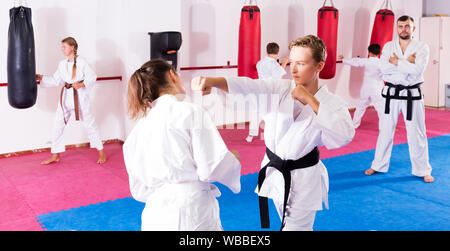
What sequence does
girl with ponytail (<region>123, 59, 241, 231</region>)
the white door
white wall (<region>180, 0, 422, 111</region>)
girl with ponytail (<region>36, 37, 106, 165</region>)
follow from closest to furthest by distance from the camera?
girl with ponytail (<region>123, 59, 241, 231</region>), girl with ponytail (<region>36, 37, 106, 165</region>), white wall (<region>180, 0, 422, 111</region>), the white door

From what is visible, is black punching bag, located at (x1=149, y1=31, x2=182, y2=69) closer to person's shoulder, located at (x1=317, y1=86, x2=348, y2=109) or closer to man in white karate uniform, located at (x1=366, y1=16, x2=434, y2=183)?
man in white karate uniform, located at (x1=366, y1=16, x2=434, y2=183)

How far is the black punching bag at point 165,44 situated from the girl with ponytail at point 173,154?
378cm

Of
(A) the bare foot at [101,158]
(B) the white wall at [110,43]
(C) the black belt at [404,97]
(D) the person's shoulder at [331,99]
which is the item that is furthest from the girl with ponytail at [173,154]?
(B) the white wall at [110,43]

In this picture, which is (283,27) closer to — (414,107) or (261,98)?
(414,107)

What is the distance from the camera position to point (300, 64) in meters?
2.17

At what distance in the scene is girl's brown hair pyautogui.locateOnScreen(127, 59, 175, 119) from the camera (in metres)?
1.81

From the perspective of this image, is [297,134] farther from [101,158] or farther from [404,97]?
[101,158]

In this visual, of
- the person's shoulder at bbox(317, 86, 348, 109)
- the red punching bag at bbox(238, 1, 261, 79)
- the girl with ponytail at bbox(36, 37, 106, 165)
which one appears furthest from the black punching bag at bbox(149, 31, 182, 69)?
the person's shoulder at bbox(317, 86, 348, 109)

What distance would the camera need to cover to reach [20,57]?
14.9 ft

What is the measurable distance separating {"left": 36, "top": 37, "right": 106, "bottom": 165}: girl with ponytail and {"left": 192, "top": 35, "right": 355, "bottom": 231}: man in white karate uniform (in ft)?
11.1

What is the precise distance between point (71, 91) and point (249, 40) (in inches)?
100

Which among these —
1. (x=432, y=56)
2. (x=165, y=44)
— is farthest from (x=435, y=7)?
(x=165, y=44)

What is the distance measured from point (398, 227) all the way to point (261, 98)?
1824 millimetres

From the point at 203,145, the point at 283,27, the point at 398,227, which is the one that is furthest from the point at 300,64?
the point at 283,27
